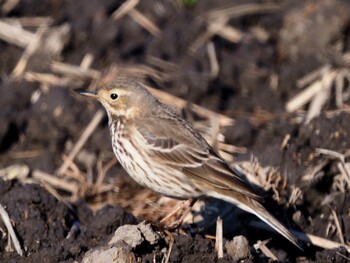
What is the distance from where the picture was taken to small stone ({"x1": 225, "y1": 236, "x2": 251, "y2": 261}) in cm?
598

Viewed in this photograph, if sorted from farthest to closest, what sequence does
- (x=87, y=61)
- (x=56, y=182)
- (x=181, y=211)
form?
(x=87, y=61) → (x=56, y=182) → (x=181, y=211)

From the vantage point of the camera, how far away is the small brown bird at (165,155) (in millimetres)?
6594

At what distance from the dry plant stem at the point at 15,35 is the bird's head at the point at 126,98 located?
9.09 feet

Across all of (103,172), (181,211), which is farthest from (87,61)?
(181,211)

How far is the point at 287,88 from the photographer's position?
9477 millimetres

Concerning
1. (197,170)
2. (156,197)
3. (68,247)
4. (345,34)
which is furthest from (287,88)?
(68,247)

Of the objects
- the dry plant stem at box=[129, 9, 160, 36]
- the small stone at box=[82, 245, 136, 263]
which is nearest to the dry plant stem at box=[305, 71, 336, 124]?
the dry plant stem at box=[129, 9, 160, 36]

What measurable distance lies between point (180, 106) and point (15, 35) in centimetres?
204

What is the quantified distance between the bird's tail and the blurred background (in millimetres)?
216

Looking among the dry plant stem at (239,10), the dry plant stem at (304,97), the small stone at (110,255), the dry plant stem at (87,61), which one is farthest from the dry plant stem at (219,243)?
the dry plant stem at (239,10)

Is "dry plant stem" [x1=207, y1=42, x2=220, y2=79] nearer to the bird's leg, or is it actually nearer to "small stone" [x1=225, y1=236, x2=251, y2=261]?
the bird's leg

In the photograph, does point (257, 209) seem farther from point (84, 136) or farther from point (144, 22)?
point (144, 22)

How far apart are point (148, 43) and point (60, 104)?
1493 mm

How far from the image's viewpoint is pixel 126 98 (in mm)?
6863
